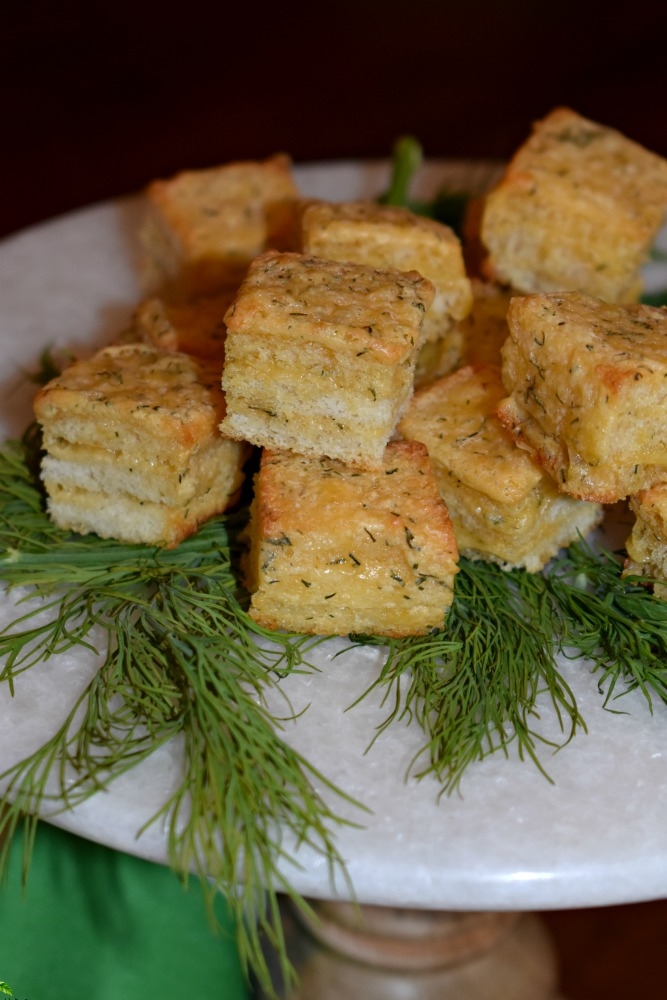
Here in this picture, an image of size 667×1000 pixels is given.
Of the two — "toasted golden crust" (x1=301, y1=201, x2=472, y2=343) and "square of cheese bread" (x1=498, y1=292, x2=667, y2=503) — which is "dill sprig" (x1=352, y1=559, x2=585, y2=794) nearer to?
"square of cheese bread" (x1=498, y1=292, x2=667, y2=503)

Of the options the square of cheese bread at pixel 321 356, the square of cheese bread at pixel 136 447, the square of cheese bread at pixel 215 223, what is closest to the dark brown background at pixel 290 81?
the square of cheese bread at pixel 215 223

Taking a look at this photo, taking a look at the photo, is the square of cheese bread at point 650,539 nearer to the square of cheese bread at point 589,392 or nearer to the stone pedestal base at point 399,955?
the square of cheese bread at point 589,392

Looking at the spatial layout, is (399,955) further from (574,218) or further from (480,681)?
(574,218)

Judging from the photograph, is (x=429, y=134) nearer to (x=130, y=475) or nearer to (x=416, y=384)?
(x=416, y=384)

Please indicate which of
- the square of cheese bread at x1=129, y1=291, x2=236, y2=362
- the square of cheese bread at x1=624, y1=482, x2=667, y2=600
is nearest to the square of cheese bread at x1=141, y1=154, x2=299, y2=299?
the square of cheese bread at x1=129, y1=291, x2=236, y2=362

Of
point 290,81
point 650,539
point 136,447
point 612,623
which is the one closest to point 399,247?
point 136,447

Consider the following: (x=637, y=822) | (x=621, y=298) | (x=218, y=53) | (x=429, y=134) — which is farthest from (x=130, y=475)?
(x=218, y=53)
